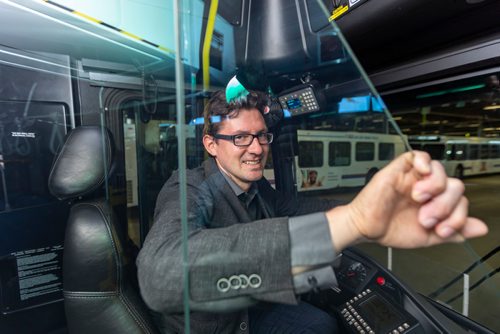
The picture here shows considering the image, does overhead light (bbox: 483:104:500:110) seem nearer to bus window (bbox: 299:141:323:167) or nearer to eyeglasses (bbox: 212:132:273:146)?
bus window (bbox: 299:141:323:167)

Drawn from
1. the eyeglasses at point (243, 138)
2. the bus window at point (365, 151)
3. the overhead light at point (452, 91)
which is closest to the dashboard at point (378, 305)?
the bus window at point (365, 151)

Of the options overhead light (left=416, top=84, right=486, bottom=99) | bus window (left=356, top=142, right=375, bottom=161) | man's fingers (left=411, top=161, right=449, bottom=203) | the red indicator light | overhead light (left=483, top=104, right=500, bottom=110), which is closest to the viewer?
man's fingers (left=411, top=161, right=449, bottom=203)

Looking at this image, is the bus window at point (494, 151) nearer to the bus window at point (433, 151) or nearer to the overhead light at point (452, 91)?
the overhead light at point (452, 91)

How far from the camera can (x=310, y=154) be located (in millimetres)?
1110

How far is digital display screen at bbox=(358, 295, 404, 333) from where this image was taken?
3.45 feet

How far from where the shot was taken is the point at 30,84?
4.55 ft

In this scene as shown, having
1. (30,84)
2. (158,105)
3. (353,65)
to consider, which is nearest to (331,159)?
(353,65)

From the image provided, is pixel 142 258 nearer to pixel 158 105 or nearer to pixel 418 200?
pixel 418 200

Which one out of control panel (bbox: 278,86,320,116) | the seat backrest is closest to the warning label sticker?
the seat backrest

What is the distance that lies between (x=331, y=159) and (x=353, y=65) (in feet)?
1.04

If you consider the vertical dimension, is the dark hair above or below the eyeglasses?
above

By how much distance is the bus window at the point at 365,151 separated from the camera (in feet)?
2.23

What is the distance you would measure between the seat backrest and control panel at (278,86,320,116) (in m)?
0.81

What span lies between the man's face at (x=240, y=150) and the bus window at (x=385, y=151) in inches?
13.2
